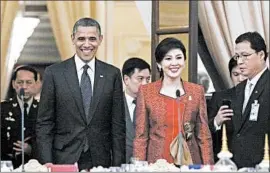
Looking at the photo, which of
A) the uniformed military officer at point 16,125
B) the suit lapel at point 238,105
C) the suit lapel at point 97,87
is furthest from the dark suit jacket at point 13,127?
the suit lapel at point 238,105

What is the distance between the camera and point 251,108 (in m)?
7.23

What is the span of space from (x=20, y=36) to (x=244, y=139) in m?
3.69

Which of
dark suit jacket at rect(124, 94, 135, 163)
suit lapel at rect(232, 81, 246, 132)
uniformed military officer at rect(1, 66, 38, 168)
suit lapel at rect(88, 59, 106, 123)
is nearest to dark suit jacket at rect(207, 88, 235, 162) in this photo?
suit lapel at rect(232, 81, 246, 132)

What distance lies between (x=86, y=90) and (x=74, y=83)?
0.09 metres

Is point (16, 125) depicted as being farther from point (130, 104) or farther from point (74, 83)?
point (74, 83)

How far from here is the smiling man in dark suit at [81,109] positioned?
7117mm

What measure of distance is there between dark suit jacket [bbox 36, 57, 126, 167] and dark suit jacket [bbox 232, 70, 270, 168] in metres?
0.72

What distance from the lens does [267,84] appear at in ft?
23.8

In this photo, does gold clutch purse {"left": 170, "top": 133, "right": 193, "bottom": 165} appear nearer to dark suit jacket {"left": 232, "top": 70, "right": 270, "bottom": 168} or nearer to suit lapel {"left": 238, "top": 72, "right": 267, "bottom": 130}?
dark suit jacket {"left": 232, "top": 70, "right": 270, "bottom": 168}

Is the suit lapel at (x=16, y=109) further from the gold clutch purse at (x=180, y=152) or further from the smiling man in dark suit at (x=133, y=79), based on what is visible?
the gold clutch purse at (x=180, y=152)

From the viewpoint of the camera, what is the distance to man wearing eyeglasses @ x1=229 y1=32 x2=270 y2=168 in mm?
7172

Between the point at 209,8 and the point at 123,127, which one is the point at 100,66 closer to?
the point at 123,127

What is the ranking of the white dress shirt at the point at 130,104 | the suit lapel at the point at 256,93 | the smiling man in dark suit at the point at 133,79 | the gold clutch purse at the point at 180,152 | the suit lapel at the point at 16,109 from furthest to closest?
the suit lapel at the point at 16,109, the smiling man in dark suit at the point at 133,79, the white dress shirt at the point at 130,104, the suit lapel at the point at 256,93, the gold clutch purse at the point at 180,152

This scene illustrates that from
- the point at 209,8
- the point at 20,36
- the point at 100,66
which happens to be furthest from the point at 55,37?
the point at 100,66
